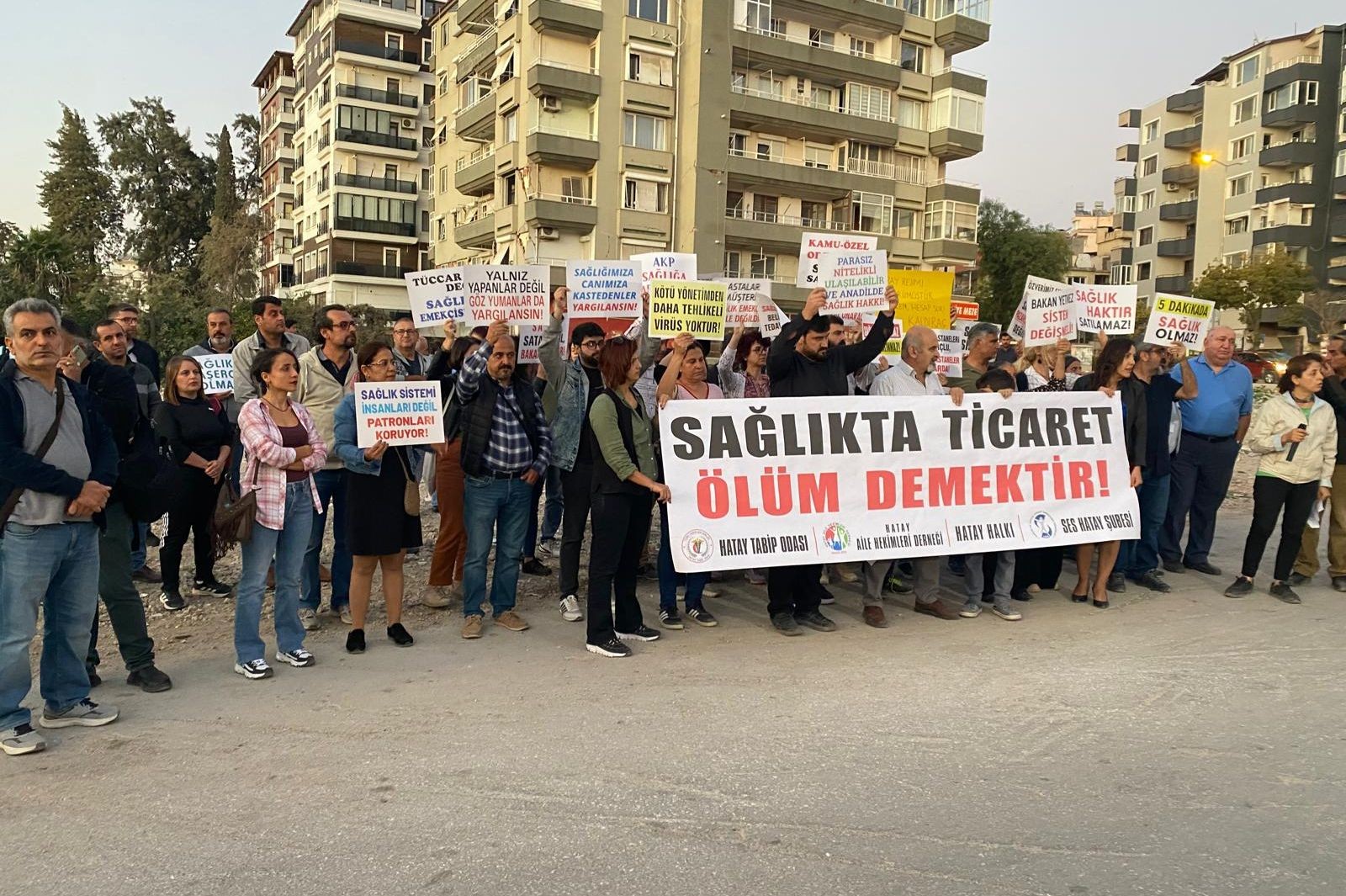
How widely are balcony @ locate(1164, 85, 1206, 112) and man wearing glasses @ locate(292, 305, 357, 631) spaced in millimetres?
81705

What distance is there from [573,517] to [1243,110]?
78723 mm

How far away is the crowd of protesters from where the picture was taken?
482cm

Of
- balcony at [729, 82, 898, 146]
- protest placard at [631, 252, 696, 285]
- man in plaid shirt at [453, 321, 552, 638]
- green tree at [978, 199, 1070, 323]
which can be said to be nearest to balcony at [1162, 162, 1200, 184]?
green tree at [978, 199, 1070, 323]

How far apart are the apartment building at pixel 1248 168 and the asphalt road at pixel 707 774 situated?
61651 millimetres

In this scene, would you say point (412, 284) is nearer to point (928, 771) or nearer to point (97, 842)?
point (97, 842)

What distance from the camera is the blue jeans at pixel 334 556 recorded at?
694 cm

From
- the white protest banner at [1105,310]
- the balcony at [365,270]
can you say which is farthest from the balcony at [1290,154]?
the white protest banner at [1105,310]

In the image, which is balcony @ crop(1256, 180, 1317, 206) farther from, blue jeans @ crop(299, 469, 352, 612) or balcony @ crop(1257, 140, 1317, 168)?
blue jeans @ crop(299, 469, 352, 612)

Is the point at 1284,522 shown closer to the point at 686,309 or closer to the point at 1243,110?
the point at 686,309

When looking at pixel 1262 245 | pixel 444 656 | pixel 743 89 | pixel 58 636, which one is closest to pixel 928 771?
pixel 444 656

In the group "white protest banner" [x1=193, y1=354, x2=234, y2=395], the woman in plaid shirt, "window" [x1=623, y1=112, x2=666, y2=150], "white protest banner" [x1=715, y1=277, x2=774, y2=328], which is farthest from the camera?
"window" [x1=623, y1=112, x2=666, y2=150]

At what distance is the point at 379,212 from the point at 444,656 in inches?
2326

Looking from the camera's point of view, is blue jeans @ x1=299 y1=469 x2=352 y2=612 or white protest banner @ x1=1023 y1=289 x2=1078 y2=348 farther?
white protest banner @ x1=1023 y1=289 x2=1078 y2=348

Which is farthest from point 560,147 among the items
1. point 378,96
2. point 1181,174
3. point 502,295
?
point 1181,174
